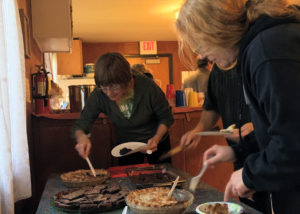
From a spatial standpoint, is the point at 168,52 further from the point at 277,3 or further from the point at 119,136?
the point at 277,3

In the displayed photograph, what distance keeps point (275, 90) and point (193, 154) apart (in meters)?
2.36

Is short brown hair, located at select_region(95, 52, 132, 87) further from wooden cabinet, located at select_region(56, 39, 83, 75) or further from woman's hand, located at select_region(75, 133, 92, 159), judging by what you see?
wooden cabinet, located at select_region(56, 39, 83, 75)

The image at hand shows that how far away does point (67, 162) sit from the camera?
107 inches

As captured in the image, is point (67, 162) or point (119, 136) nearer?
point (119, 136)

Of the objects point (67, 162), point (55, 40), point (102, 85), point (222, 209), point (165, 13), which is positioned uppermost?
point (165, 13)

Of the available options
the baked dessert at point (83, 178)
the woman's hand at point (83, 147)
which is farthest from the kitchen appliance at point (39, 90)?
the baked dessert at point (83, 178)

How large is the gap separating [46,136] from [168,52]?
194 inches

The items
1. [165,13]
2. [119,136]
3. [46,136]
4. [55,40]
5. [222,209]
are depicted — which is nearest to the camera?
[222,209]

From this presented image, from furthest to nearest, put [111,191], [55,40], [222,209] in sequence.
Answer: [55,40]
[111,191]
[222,209]

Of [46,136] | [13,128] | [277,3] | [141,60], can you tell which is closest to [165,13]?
[141,60]

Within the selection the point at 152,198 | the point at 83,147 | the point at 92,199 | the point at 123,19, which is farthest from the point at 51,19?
the point at 123,19

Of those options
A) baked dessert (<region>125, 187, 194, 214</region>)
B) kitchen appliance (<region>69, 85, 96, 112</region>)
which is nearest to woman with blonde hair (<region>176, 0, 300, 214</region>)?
baked dessert (<region>125, 187, 194, 214</region>)

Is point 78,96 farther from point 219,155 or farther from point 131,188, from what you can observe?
point 219,155

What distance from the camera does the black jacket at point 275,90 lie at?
0.74 m
